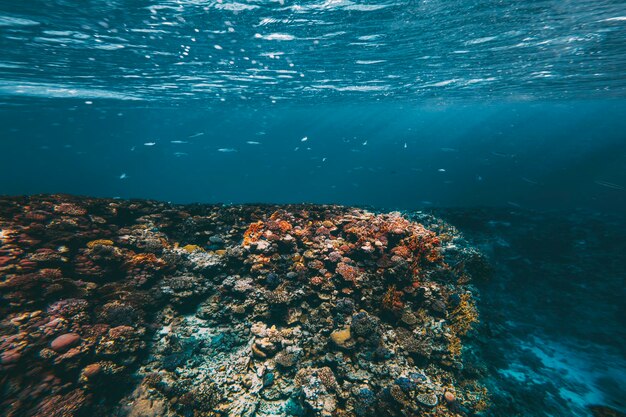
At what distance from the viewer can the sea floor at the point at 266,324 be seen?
452 centimetres

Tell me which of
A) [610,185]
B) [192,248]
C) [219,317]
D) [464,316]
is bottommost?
[610,185]

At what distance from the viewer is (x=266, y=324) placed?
5.91 metres

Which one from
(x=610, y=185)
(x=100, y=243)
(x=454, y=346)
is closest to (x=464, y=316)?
(x=454, y=346)

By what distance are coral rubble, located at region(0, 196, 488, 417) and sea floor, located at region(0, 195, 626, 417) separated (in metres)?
0.03

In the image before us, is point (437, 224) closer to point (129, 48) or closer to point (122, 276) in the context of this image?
point (122, 276)

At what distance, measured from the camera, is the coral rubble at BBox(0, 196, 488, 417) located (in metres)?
4.42

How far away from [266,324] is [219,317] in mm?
1070

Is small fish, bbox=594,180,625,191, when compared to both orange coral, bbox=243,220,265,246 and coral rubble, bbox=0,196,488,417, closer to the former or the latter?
coral rubble, bbox=0,196,488,417

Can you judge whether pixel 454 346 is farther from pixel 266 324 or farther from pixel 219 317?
pixel 219 317

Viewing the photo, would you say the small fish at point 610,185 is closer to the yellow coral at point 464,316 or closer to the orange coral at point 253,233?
the yellow coral at point 464,316

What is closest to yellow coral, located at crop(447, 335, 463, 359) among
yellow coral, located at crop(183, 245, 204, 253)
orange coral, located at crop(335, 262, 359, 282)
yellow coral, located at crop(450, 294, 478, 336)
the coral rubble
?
the coral rubble

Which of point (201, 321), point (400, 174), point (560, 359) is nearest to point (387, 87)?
point (560, 359)

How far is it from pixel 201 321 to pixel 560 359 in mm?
9810

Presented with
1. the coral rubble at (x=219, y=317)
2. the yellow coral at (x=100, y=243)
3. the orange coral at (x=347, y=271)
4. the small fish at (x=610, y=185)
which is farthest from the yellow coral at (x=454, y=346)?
the small fish at (x=610, y=185)
